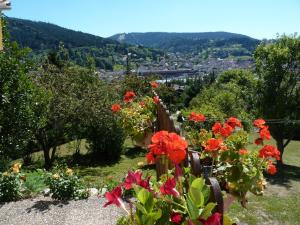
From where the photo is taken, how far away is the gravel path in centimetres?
526

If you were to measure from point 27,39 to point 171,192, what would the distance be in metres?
178

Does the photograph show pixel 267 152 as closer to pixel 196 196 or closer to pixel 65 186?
pixel 196 196

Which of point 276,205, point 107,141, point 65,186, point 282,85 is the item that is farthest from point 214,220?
point 282,85

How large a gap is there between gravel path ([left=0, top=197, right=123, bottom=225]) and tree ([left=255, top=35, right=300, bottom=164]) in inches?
623

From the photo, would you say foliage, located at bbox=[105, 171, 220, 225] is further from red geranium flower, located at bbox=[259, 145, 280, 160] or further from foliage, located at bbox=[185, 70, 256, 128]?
foliage, located at bbox=[185, 70, 256, 128]

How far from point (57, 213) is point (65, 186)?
0.54m

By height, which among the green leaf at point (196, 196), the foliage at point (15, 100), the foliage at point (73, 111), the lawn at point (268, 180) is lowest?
the lawn at point (268, 180)

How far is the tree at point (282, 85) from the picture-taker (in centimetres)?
2008

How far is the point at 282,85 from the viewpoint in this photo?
20375mm

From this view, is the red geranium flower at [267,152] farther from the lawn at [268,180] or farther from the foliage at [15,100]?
the foliage at [15,100]

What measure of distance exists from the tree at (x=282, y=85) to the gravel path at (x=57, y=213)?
623 inches

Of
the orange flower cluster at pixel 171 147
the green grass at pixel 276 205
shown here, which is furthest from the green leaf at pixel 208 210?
the green grass at pixel 276 205

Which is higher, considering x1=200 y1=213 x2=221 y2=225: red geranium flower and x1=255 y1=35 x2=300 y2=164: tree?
x1=200 y1=213 x2=221 y2=225: red geranium flower

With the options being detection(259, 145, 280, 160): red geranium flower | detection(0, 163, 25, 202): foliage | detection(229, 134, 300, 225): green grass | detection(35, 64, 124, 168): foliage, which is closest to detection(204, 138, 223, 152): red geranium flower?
detection(259, 145, 280, 160): red geranium flower
